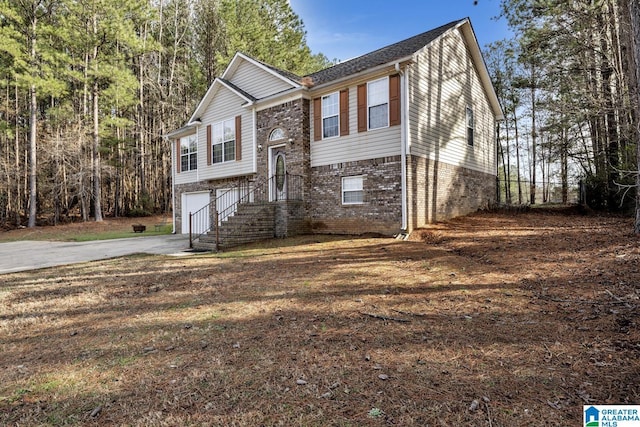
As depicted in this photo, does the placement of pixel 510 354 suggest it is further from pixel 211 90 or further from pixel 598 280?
pixel 211 90

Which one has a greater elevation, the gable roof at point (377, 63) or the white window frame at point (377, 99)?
the gable roof at point (377, 63)

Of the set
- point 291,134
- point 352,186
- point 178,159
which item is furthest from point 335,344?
point 178,159

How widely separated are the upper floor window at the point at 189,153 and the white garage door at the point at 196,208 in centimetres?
149

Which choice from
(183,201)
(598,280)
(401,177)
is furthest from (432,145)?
(183,201)

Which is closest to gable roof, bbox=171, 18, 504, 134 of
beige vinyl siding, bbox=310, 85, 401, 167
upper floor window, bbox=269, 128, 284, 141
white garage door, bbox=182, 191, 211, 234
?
beige vinyl siding, bbox=310, 85, 401, 167

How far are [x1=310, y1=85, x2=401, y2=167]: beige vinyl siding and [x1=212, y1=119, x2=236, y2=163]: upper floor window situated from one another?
4.44 m

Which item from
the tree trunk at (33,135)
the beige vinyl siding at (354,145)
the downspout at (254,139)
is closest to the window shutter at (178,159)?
the downspout at (254,139)

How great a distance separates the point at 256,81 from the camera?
48.3 ft

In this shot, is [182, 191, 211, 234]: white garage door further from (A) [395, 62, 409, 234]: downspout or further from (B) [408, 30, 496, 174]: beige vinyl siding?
(B) [408, 30, 496, 174]: beige vinyl siding

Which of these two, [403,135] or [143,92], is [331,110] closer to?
[403,135]

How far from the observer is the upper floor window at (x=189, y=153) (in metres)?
17.9

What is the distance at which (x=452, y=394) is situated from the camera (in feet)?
8.77

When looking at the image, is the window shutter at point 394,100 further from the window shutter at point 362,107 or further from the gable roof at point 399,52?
the window shutter at point 362,107

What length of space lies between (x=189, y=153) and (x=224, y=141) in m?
3.35
